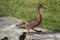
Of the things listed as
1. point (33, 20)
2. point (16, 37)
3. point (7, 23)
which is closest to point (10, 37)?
point (16, 37)

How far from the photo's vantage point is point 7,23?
37.0 ft

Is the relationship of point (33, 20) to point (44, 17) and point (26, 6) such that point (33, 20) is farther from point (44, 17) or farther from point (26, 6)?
point (26, 6)

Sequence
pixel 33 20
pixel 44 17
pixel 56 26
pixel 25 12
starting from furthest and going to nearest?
pixel 25 12, pixel 44 17, pixel 56 26, pixel 33 20

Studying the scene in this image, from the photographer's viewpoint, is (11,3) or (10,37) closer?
(10,37)

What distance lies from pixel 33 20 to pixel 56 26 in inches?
71.1

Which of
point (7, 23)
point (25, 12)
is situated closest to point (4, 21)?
point (7, 23)

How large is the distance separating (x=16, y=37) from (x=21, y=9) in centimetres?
378

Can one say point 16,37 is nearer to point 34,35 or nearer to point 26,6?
point 34,35

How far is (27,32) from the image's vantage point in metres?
9.30

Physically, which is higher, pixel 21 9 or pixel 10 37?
pixel 21 9

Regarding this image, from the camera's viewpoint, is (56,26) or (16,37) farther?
(56,26)

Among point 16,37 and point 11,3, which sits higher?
point 11,3

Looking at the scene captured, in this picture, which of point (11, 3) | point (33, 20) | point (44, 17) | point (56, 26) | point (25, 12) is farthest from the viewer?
point (11, 3)

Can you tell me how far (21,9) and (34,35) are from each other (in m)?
3.78
